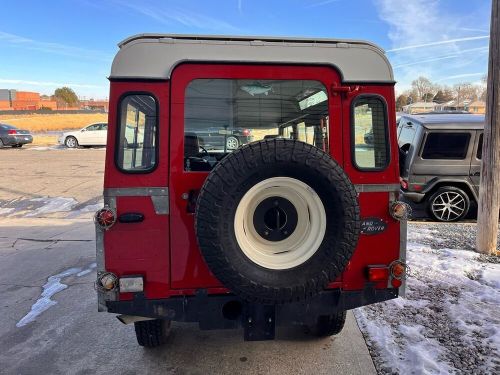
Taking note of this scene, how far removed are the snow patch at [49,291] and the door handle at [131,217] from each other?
214 centimetres

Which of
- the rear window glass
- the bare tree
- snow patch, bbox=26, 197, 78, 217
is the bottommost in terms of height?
snow patch, bbox=26, 197, 78, 217

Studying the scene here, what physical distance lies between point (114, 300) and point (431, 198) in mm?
7127

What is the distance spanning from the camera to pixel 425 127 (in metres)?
8.05

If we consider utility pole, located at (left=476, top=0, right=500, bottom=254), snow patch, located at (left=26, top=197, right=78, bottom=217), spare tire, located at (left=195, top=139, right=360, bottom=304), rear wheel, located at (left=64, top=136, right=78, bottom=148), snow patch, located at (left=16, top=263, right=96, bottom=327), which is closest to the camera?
spare tire, located at (left=195, top=139, right=360, bottom=304)

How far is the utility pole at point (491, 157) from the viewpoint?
520 centimetres

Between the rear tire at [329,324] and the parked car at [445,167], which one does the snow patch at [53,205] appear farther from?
the parked car at [445,167]

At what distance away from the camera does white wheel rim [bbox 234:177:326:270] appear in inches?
100

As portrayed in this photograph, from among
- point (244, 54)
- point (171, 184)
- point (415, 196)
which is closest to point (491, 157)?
point (415, 196)

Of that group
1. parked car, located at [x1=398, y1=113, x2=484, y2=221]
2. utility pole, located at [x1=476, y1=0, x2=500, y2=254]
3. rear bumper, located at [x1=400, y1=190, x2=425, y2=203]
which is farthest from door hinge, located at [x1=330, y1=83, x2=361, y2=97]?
rear bumper, located at [x1=400, y1=190, x2=425, y2=203]

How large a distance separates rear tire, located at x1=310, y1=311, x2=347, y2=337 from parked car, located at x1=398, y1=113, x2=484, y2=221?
527cm

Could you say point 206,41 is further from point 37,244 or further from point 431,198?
point 431,198

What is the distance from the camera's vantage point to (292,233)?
268cm

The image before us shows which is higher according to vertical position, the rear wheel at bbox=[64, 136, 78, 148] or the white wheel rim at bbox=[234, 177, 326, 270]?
the rear wheel at bbox=[64, 136, 78, 148]

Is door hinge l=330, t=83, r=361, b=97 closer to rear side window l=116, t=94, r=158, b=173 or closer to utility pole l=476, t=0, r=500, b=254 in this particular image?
rear side window l=116, t=94, r=158, b=173
